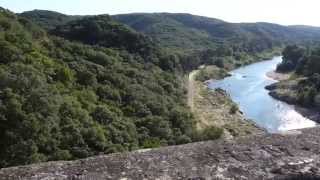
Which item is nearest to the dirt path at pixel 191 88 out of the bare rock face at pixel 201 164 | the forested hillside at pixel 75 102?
the forested hillside at pixel 75 102

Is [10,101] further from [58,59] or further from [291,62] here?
[291,62]

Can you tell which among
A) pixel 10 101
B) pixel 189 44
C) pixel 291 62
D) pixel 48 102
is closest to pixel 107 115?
pixel 48 102

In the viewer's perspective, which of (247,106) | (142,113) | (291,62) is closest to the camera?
(142,113)

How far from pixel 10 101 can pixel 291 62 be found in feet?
287

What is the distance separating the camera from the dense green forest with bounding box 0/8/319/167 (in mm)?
27734

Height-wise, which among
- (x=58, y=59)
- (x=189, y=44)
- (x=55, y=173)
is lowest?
(x=189, y=44)

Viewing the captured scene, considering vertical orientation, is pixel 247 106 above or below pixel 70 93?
below

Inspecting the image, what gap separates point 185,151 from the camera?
3.64 m

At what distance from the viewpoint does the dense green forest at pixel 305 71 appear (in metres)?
68.1

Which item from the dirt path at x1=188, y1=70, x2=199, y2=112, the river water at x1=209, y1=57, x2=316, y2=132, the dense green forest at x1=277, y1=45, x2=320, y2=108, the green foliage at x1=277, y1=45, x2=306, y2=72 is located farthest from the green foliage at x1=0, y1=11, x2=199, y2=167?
the green foliage at x1=277, y1=45, x2=306, y2=72

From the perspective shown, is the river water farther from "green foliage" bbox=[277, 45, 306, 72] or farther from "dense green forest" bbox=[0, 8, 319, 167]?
"dense green forest" bbox=[0, 8, 319, 167]

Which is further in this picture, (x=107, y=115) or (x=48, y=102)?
(x=107, y=115)

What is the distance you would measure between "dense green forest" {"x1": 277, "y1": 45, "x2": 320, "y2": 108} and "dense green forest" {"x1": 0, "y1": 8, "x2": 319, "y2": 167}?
18106mm

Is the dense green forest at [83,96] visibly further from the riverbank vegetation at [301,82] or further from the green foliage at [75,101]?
the riverbank vegetation at [301,82]
